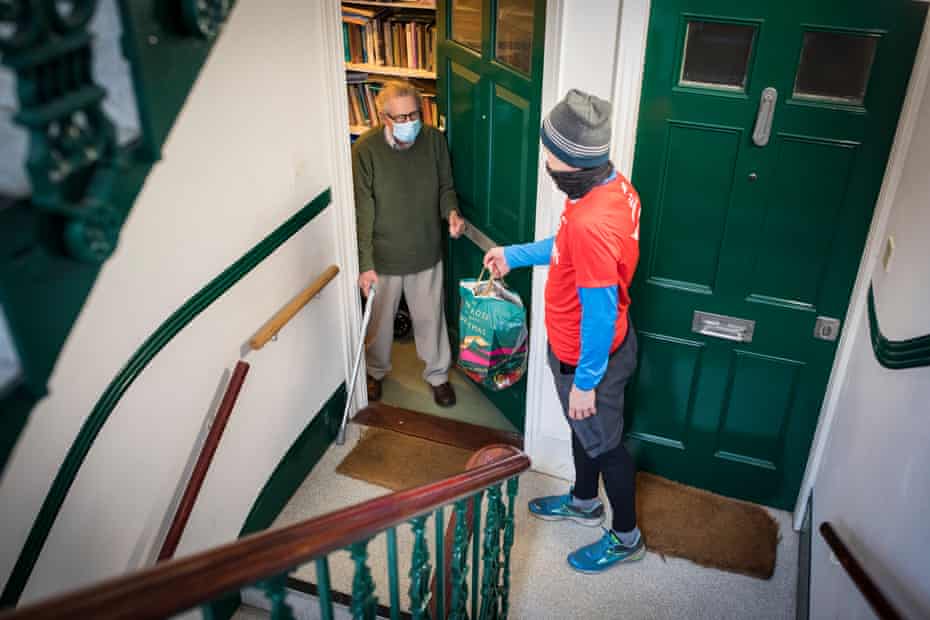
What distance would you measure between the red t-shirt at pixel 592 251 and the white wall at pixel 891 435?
763 mm

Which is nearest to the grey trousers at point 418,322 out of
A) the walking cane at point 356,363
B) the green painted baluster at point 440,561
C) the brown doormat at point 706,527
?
the walking cane at point 356,363

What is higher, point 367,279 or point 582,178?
point 582,178

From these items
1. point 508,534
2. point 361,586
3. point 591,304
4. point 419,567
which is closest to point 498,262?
point 591,304

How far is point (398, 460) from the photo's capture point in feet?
11.7

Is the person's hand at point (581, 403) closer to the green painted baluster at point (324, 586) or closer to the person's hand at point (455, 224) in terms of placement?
the person's hand at point (455, 224)

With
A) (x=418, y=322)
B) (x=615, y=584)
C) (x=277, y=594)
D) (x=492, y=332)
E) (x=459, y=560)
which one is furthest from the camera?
(x=418, y=322)

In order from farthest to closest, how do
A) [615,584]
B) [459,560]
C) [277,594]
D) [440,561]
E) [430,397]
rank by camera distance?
[430,397], [615,584], [459,560], [440,561], [277,594]

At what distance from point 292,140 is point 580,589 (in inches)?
76.6

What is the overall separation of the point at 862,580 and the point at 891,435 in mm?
417

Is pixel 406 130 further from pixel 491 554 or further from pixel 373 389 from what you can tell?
pixel 491 554

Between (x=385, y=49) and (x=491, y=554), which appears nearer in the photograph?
(x=491, y=554)

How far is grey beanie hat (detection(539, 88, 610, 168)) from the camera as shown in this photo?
7.52ft

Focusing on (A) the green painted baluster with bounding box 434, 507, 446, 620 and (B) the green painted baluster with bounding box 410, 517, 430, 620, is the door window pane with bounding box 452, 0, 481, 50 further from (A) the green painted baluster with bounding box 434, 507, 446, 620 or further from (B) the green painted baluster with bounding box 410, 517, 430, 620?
(B) the green painted baluster with bounding box 410, 517, 430, 620

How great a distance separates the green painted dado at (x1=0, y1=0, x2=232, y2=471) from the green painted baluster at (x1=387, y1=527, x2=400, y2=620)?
684 millimetres
